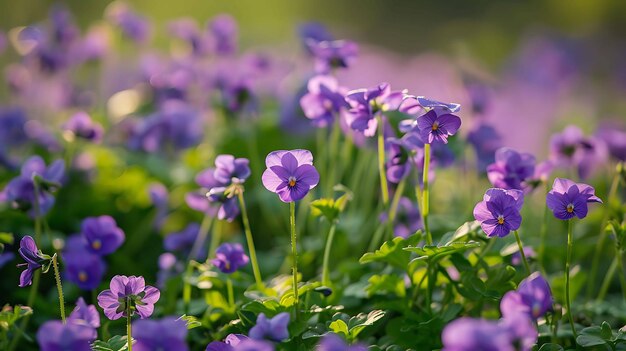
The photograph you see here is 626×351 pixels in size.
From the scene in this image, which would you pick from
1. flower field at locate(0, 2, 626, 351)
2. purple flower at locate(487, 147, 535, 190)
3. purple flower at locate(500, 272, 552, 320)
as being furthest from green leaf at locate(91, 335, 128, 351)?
purple flower at locate(487, 147, 535, 190)

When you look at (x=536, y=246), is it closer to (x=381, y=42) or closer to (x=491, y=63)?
(x=491, y=63)

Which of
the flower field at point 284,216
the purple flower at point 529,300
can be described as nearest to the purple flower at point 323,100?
the flower field at point 284,216

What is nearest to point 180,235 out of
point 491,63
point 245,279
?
point 245,279

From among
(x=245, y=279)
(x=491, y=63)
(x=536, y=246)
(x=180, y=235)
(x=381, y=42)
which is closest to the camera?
(x=245, y=279)

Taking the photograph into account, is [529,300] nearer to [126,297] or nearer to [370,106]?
[370,106]

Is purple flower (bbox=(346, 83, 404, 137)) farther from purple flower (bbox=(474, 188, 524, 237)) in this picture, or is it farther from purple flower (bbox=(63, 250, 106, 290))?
purple flower (bbox=(63, 250, 106, 290))
